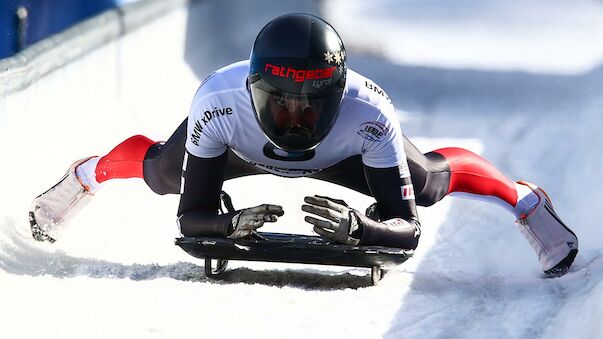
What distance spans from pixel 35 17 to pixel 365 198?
326cm

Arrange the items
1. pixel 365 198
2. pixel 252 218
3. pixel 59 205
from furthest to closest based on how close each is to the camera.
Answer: pixel 365 198 → pixel 59 205 → pixel 252 218

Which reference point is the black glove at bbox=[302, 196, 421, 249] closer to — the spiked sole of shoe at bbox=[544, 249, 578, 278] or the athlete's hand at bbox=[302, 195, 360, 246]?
the athlete's hand at bbox=[302, 195, 360, 246]

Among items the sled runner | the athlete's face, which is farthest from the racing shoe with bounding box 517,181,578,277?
the athlete's face

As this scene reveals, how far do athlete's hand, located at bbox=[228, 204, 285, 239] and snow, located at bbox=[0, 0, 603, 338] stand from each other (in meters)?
0.23

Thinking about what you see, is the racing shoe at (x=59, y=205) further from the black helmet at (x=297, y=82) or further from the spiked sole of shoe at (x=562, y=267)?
the spiked sole of shoe at (x=562, y=267)

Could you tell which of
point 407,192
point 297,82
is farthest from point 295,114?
point 407,192

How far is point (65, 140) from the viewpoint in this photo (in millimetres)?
7176

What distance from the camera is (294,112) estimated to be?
447cm

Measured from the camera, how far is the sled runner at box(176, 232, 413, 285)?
471cm

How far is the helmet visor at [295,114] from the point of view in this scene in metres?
4.46

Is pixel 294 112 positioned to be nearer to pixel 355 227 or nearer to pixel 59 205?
pixel 355 227

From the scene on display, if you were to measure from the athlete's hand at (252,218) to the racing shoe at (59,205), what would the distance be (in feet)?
4.77

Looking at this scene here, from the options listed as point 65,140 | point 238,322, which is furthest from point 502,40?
point 238,322

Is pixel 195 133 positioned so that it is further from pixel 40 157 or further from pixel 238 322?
pixel 40 157
